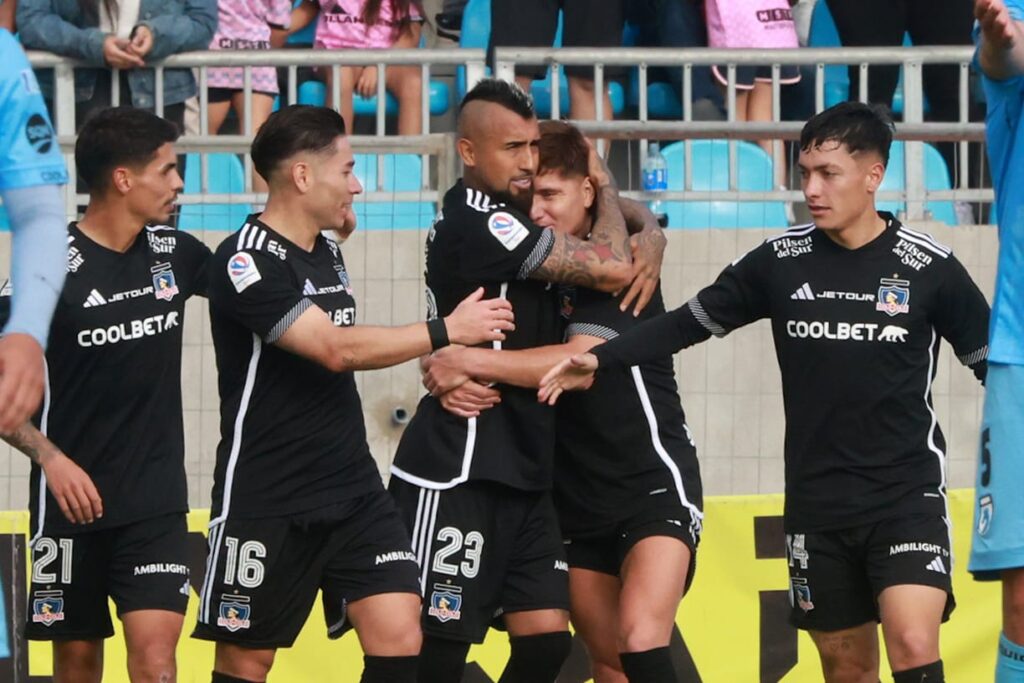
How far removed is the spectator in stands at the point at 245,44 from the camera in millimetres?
9664

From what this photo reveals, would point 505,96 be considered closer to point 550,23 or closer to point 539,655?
point 539,655

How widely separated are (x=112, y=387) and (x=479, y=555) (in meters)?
1.45

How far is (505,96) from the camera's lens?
6.68 m

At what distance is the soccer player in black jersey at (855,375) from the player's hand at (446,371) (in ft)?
1.15

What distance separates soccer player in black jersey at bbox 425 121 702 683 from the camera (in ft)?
22.2

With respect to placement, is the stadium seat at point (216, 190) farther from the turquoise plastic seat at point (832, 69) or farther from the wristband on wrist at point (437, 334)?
the turquoise plastic seat at point (832, 69)

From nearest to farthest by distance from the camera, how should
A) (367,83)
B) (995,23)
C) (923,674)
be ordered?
(995,23), (923,674), (367,83)

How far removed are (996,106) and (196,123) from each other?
17.2 feet

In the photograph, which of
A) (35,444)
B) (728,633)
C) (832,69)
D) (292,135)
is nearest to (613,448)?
(292,135)

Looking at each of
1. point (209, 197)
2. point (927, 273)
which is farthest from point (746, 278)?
point (209, 197)

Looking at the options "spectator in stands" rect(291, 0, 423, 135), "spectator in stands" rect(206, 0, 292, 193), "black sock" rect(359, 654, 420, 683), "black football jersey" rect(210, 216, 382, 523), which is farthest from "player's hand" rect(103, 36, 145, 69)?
"black sock" rect(359, 654, 420, 683)

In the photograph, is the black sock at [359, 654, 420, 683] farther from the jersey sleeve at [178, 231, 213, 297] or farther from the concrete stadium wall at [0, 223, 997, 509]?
the concrete stadium wall at [0, 223, 997, 509]

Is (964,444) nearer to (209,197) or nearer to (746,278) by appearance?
(746,278)

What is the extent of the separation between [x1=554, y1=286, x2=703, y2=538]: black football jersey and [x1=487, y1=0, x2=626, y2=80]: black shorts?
350 centimetres
